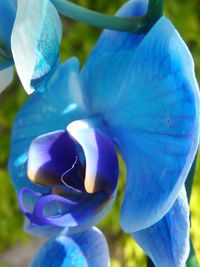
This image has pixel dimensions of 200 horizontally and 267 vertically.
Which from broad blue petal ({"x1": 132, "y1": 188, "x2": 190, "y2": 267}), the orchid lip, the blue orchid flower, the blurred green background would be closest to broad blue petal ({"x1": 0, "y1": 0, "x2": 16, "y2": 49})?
the blue orchid flower

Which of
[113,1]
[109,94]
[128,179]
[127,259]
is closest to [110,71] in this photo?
[109,94]

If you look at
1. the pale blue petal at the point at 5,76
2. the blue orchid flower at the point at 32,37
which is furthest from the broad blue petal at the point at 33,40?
the pale blue petal at the point at 5,76

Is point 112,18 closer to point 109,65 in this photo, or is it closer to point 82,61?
point 109,65

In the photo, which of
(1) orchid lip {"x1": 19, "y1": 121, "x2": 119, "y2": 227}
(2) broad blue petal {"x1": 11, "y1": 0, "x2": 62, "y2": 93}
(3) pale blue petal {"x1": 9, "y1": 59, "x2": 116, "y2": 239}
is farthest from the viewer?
(3) pale blue petal {"x1": 9, "y1": 59, "x2": 116, "y2": 239}

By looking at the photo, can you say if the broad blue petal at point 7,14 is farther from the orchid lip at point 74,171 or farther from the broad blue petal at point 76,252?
the broad blue petal at point 76,252

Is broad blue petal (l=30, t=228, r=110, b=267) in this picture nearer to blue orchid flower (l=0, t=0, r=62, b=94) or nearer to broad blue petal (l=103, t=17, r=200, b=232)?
broad blue petal (l=103, t=17, r=200, b=232)

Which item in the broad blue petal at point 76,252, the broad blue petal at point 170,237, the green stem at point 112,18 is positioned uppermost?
the green stem at point 112,18
